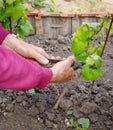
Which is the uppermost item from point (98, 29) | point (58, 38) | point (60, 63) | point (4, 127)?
point (98, 29)

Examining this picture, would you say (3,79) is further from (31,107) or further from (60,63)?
(31,107)

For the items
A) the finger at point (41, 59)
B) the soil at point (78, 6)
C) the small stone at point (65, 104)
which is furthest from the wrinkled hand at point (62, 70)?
the soil at point (78, 6)

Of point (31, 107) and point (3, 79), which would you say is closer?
point (3, 79)

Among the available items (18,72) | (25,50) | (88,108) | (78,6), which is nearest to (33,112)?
(88,108)

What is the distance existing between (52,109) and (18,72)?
808 mm

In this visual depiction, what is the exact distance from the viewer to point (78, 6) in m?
3.93

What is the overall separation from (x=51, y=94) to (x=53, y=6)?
150 centimetres

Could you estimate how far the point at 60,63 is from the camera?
197cm

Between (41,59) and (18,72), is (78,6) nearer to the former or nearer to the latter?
(41,59)

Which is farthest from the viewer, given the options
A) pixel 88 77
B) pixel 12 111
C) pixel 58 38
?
pixel 58 38

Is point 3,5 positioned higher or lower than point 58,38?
higher

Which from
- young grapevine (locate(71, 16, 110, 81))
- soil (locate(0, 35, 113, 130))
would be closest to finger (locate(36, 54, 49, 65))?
young grapevine (locate(71, 16, 110, 81))

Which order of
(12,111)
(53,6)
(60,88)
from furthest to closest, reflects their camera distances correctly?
(53,6) → (60,88) → (12,111)

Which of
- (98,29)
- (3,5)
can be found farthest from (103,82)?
(3,5)
